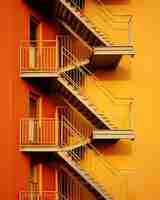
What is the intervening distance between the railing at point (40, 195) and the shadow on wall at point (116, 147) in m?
2.18

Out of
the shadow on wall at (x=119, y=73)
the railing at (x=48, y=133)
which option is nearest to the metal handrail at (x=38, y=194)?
the railing at (x=48, y=133)

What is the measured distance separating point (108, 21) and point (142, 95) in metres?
2.86

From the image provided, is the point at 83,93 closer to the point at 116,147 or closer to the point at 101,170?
the point at 116,147

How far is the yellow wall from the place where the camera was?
23.6 m

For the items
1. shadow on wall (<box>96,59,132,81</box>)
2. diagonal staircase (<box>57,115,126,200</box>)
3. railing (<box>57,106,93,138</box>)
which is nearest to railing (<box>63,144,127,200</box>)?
diagonal staircase (<box>57,115,126,200</box>)

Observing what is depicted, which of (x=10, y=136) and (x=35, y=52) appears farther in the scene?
(x=35, y=52)

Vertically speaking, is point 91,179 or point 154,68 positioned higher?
point 154,68

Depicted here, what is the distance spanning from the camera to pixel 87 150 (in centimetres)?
2372

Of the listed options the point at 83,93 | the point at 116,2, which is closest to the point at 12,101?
the point at 83,93

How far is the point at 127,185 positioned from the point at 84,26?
18.4ft

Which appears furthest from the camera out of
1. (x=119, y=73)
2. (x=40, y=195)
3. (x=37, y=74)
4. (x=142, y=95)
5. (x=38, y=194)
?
(x=119, y=73)

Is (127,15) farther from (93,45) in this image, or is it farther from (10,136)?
(10,136)

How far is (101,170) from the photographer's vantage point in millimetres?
23750

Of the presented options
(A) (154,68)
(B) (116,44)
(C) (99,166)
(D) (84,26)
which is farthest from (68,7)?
(C) (99,166)
